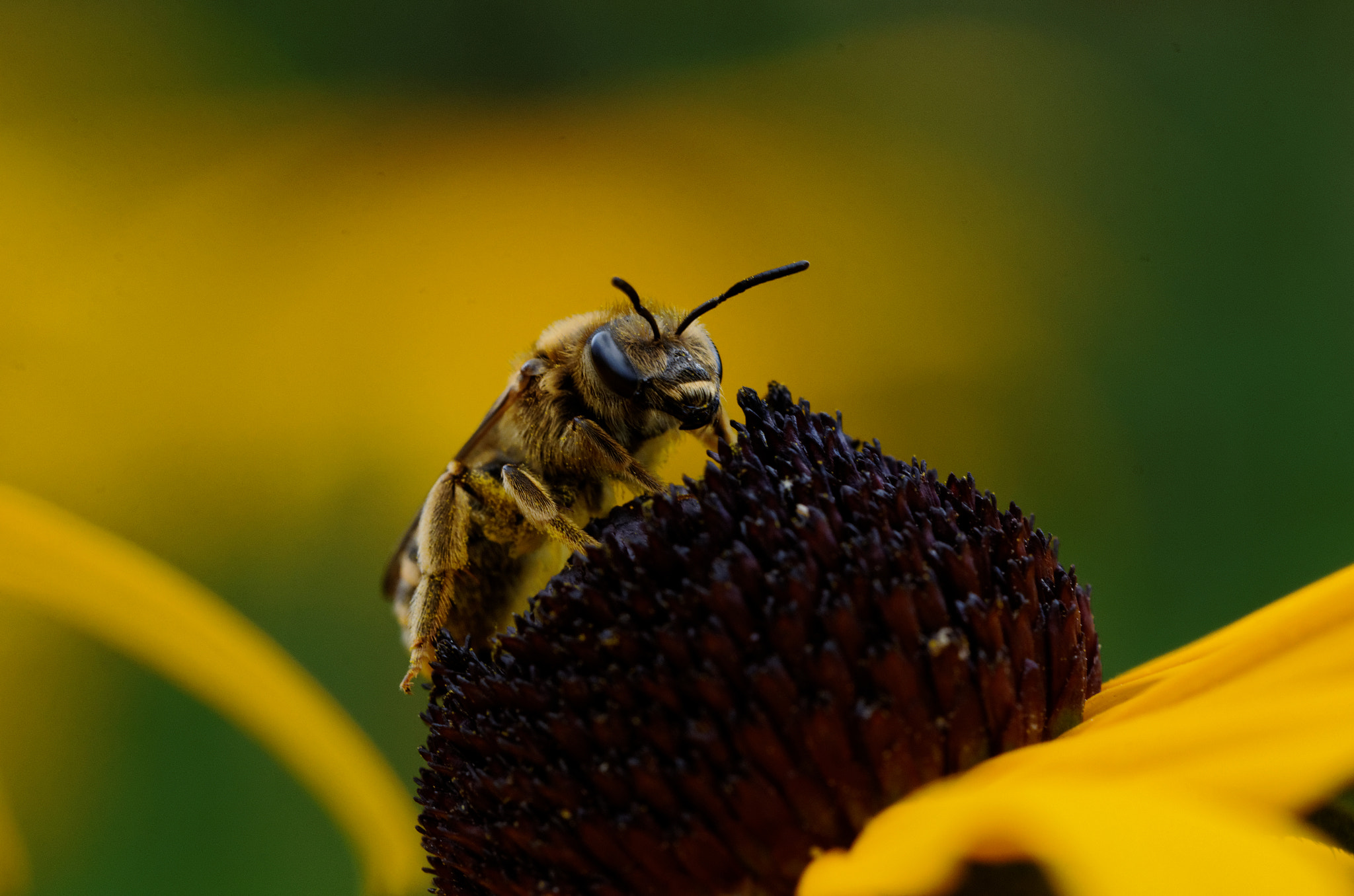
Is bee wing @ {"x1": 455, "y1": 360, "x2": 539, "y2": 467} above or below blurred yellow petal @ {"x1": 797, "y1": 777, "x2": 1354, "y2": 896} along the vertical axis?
above

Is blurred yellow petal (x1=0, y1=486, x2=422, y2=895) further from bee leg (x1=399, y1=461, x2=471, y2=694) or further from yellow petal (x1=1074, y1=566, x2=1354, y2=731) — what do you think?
yellow petal (x1=1074, y1=566, x2=1354, y2=731)

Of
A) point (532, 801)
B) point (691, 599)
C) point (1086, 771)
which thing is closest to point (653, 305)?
point (691, 599)

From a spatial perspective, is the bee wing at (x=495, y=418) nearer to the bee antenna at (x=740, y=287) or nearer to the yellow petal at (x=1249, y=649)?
the bee antenna at (x=740, y=287)

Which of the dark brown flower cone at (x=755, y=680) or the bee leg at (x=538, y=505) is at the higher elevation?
the bee leg at (x=538, y=505)

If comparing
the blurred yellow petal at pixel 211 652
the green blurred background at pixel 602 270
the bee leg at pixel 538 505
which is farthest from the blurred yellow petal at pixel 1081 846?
the green blurred background at pixel 602 270

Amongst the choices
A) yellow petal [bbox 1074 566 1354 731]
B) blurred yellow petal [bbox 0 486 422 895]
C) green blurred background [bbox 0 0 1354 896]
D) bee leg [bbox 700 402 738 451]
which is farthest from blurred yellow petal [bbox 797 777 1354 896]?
green blurred background [bbox 0 0 1354 896]

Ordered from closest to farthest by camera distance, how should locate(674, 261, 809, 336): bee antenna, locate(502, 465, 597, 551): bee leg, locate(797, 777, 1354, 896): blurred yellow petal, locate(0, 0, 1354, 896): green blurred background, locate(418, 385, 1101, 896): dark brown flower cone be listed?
locate(797, 777, 1354, 896): blurred yellow petal → locate(418, 385, 1101, 896): dark brown flower cone → locate(502, 465, 597, 551): bee leg → locate(674, 261, 809, 336): bee antenna → locate(0, 0, 1354, 896): green blurred background

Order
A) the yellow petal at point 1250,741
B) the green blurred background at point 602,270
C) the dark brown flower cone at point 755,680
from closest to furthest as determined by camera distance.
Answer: the yellow petal at point 1250,741 → the dark brown flower cone at point 755,680 → the green blurred background at point 602,270
